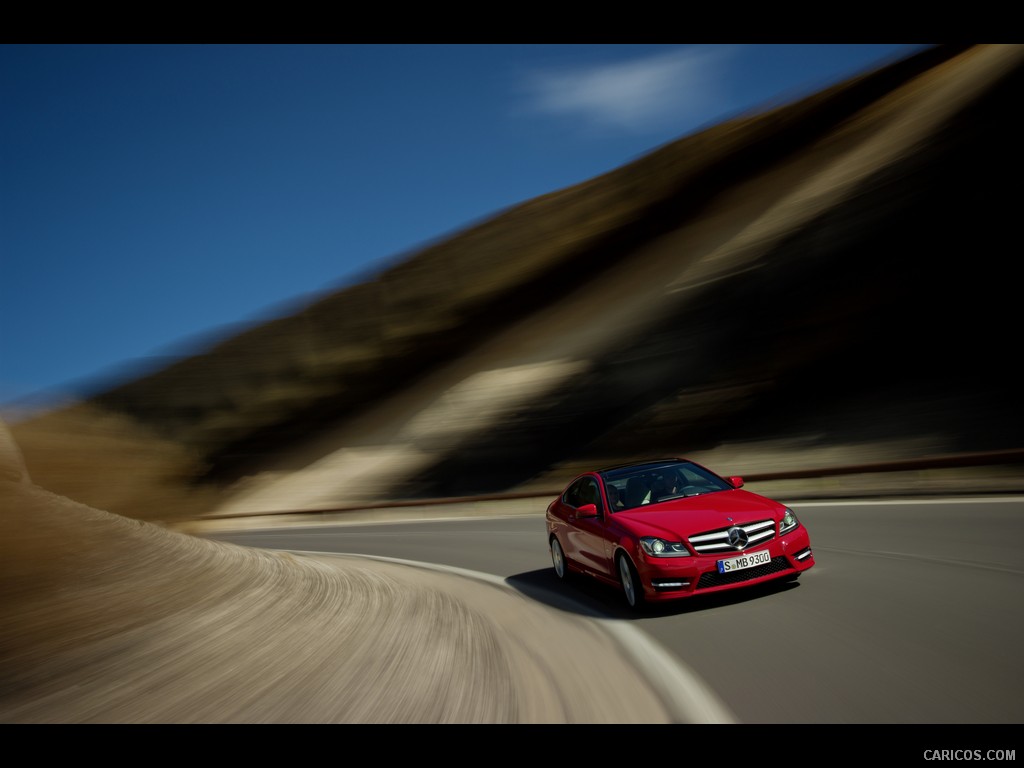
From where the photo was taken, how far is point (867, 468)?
17.3 m

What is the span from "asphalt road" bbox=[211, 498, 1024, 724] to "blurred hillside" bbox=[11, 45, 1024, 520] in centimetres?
998

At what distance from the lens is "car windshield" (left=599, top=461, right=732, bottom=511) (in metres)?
9.34

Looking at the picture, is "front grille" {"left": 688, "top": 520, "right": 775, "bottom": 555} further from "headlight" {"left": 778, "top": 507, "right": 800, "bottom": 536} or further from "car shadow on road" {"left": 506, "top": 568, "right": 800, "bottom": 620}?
"car shadow on road" {"left": 506, "top": 568, "right": 800, "bottom": 620}

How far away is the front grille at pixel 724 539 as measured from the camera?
7895 mm

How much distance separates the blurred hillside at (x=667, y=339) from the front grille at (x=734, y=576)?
395 inches

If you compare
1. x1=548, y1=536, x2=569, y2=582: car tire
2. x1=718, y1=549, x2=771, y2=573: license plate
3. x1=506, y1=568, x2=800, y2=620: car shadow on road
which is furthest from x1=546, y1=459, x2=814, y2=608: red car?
x1=548, y1=536, x2=569, y2=582: car tire

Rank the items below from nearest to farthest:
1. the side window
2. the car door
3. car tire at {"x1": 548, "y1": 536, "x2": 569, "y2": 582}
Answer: the car door
the side window
car tire at {"x1": 548, "y1": 536, "x2": 569, "y2": 582}

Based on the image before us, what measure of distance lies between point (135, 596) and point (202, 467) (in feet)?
47.4

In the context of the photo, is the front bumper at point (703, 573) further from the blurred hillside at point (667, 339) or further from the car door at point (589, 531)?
the blurred hillside at point (667, 339)
